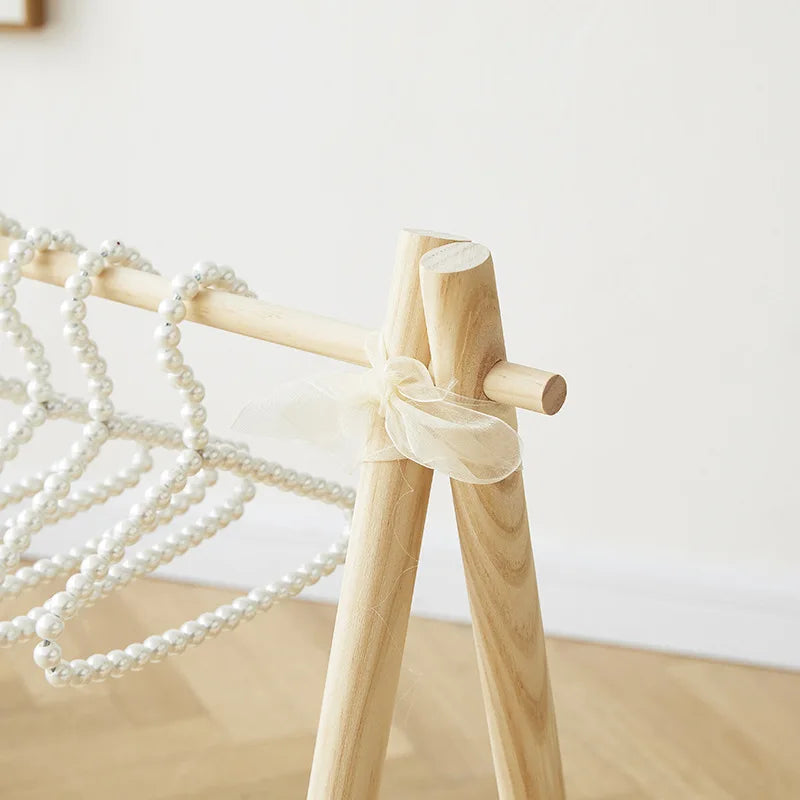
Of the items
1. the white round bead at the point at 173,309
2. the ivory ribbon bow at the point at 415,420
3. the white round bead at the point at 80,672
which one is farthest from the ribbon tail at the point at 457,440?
the white round bead at the point at 80,672

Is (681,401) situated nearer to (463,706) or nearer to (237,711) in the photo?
(463,706)

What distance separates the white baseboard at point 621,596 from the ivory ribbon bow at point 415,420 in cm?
111

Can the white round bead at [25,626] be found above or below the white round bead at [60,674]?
above

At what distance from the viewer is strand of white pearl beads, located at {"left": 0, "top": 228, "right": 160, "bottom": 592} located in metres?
0.81

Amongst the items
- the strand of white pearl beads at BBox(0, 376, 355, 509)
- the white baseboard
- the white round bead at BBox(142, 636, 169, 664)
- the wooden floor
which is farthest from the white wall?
the white round bead at BBox(142, 636, 169, 664)

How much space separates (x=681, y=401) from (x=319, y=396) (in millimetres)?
1039

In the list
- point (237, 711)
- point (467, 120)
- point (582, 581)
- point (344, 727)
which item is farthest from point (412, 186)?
point (344, 727)

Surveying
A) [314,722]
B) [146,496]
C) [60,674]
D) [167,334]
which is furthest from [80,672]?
[314,722]

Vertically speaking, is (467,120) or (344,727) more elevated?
(467,120)

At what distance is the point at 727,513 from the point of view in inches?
69.0

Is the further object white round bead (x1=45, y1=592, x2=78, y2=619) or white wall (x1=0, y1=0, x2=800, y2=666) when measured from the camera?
white wall (x1=0, y1=0, x2=800, y2=666)

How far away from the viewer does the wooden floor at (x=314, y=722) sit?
57.1 inches

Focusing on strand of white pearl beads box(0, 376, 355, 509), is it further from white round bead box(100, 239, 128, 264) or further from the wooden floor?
the wooden floor

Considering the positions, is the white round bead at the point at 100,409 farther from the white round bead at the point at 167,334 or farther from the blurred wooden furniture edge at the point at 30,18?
the blurred wooden furniture edge at the point at 30,18
